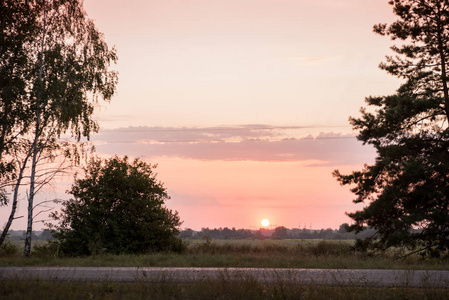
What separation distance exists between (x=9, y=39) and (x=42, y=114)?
4670 millimetres

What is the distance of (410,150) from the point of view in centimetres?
2627

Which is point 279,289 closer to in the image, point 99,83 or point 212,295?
point 212,295

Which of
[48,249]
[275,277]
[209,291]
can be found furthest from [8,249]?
[209,291]

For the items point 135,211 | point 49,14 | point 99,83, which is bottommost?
point 135,211

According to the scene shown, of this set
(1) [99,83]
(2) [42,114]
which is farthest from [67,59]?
(2) [42,114]

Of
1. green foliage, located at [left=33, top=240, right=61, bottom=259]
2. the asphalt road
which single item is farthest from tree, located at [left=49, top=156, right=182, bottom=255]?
the asphalt road

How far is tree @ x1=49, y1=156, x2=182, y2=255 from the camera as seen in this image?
90.7 feet

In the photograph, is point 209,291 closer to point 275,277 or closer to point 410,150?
point 275,277

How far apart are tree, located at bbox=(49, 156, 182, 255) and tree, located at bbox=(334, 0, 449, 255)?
11369 millimetres

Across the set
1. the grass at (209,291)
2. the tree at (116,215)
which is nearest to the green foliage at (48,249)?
the tree at (116,215)

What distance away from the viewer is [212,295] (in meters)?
11.5

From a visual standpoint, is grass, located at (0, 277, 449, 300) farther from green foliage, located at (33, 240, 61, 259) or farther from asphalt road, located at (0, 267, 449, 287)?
green foliage, located at (33, 240, 61, 259)

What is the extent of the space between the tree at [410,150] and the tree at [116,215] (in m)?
11.4

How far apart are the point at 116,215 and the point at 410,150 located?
17.5 metres
